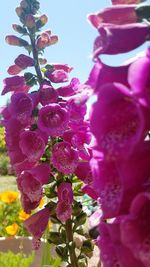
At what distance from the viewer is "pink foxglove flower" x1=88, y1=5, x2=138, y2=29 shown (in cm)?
75

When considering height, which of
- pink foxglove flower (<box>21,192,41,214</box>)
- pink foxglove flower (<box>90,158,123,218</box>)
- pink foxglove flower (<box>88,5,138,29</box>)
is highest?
pink foxglove flower (<box>88,5,138,29</box>)

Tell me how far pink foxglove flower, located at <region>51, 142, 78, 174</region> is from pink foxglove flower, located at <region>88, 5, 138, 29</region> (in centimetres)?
71

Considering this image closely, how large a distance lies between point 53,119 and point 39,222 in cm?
35

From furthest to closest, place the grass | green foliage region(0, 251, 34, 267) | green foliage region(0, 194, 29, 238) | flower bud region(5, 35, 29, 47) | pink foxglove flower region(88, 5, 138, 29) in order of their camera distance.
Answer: the grass, green foliage region(0, 194, 29, 238), green foliage region(0, 251, 34, 267), flower bud region(5, 35, 29, 47), pink foxglove flower region(88, 5, 138, 29)

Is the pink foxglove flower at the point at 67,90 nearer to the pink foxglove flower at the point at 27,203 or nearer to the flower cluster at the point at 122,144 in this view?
the pink foxglove flower at the point at 27,203

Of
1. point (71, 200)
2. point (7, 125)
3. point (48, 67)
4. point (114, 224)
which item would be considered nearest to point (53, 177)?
point (71, 200)

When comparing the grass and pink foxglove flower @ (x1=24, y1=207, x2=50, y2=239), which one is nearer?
pink foxglove flower @ (x1=24, y1=207, x2=50, y2=239)

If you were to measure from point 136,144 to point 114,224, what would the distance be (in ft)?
0.47

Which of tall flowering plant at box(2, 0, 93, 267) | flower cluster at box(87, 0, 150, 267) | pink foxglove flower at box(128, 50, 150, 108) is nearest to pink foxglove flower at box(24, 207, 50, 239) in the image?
tall flowering plant at box(2, 0, 93, 267)

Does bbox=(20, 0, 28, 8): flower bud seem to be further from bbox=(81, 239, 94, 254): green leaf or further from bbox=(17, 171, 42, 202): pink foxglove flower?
bbox=(81, 239, 94, 254): green leaf

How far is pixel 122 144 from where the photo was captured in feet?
2.02

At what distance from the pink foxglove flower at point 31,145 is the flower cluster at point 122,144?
0.76 metres

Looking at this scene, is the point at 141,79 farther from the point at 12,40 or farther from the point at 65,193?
the point at 12,40

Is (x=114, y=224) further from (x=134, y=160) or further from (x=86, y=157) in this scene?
(x=86, y=157)
